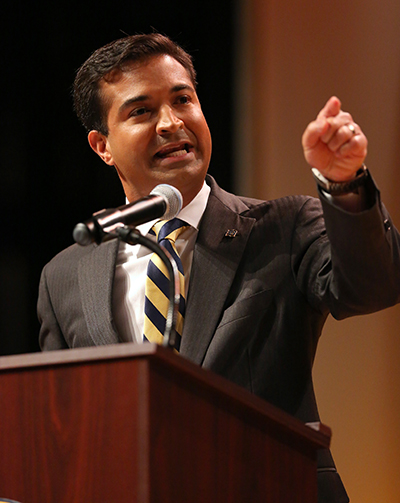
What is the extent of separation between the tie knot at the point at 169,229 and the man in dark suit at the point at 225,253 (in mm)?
32

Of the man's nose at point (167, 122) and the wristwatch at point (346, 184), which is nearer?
the wristwatch at point (346, 184)

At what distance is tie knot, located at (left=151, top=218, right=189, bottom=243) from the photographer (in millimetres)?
1845

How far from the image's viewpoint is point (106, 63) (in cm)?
205

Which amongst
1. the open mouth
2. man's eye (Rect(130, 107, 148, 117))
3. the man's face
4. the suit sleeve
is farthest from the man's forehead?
the suit sleeve

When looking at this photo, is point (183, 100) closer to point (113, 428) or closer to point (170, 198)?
point (170, 198)

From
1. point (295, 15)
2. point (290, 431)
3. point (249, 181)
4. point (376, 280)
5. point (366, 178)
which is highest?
point (295, 15)

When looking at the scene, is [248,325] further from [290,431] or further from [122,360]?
[122,360]

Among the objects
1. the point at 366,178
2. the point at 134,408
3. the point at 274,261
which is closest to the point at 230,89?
the point at 274,261

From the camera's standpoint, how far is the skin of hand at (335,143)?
1.25 m

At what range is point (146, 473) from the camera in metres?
0.84

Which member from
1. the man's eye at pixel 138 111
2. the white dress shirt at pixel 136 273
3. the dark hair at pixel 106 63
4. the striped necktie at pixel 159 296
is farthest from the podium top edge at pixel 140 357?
the dark hair at pixel 106 63

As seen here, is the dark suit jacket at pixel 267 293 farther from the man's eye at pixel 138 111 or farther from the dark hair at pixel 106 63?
the dark hair at pixel 106 63

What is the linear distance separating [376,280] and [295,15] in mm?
2133

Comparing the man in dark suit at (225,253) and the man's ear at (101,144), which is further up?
the man's ear at (101,144)
